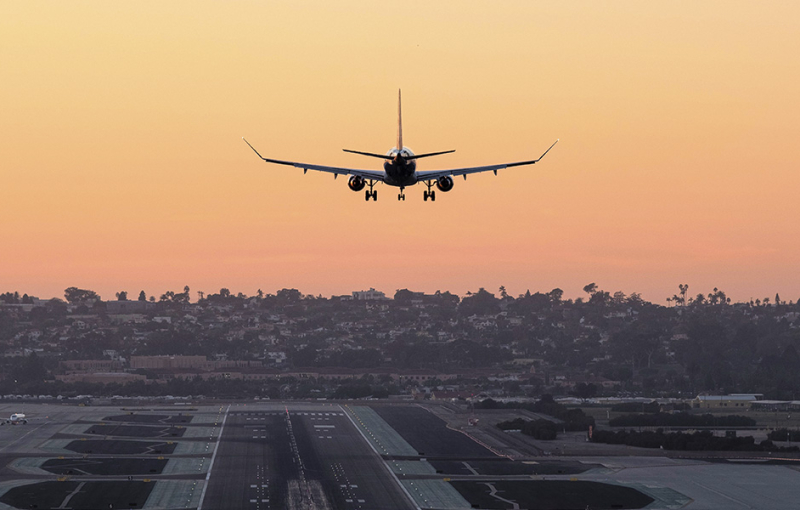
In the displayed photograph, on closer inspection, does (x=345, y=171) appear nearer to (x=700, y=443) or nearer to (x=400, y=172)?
(x=400, y=172)

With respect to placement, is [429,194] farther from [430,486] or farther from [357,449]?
[357,449]

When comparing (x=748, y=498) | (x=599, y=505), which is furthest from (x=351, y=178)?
(x=748, y=498)

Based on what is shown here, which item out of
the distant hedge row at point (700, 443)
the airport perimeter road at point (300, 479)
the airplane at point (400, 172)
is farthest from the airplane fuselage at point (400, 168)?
the distant hedge row at point (700, 443)

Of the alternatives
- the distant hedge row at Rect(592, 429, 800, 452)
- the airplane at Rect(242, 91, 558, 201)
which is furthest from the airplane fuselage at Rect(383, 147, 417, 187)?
the distant hedge row at Rect(592, 429, 800, 452)

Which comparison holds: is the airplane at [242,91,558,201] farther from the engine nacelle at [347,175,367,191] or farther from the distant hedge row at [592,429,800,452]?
the distant hedge row at [592,429,800,452]

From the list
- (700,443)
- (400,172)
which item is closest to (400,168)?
(400,172)

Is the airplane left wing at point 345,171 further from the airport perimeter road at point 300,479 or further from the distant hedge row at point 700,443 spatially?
the distant hedge row at point 700,443

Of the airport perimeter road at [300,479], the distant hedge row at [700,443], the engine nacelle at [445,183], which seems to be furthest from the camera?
the distant hedge row at [700,443]
